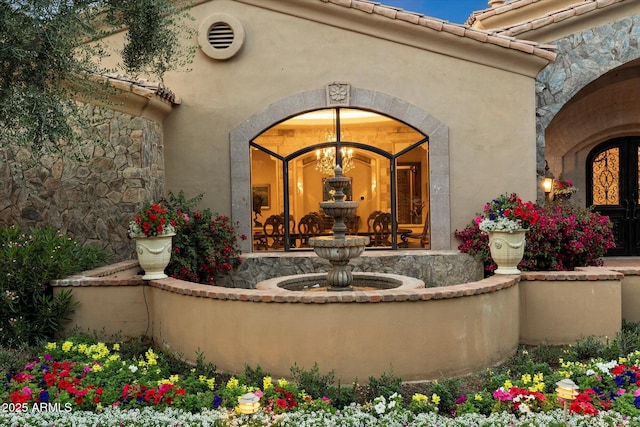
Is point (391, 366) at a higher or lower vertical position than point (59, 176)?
lower

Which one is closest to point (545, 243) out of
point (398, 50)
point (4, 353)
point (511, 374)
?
point (511, 374)

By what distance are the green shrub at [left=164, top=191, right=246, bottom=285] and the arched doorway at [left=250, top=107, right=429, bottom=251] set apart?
3.17 ft

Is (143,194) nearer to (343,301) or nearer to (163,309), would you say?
(163,309)

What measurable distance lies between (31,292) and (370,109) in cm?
668

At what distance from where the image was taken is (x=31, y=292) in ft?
24.8

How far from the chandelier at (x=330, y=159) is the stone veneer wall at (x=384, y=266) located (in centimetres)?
183

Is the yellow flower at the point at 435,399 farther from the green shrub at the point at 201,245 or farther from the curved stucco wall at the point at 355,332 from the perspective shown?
the green shrub at the point at 201,245

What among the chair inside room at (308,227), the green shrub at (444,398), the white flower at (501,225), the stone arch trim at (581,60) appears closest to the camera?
the green shrub at (444,398)

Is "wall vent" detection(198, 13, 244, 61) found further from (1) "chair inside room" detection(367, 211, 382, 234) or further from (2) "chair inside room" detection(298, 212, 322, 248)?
(1) "chair inside room" detection(367, 211, 382, 234)

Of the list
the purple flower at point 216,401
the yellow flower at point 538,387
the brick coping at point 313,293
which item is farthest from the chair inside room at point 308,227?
the yellow flower at point 538,387

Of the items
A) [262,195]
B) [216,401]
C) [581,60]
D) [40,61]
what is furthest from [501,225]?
[40,61]

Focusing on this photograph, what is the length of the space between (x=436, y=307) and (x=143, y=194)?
5675 millimetres

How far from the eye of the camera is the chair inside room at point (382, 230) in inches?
464

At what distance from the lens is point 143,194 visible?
9.96 metres
